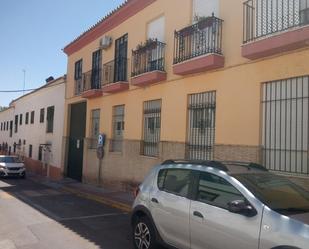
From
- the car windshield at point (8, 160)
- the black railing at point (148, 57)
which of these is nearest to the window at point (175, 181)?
the black railing at point (148, 57)

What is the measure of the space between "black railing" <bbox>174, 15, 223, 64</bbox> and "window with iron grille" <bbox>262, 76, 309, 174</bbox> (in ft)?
7.39

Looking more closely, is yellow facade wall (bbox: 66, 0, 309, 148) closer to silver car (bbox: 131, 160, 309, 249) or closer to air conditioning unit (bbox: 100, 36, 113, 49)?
air conditioning unit (bbox: 100, 36, 113, 49)

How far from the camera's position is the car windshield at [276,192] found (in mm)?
4598

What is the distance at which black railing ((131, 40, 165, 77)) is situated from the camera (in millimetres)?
13344

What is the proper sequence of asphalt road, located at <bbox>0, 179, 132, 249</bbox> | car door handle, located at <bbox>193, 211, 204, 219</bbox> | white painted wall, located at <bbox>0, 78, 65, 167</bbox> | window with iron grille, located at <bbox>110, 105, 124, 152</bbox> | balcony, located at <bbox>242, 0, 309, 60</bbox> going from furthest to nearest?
white painted wall, located at <bbox>0, 78, 65, 167</bbox>
window with iron grille, located at <bbox>110, 105, 124, 152</bbox>
balcony, located at <bbox>242, 0, 309, 60</bbox>
asphalt road, located at <bbox>0, 179, 132, 249</bbox>
car door handle, located at <bbox>193, 211, 204, 219</bbox>

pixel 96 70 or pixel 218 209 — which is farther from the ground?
pixel 96 70

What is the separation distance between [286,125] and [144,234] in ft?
14.1

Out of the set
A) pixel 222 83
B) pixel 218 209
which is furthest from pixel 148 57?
pixel 218 209

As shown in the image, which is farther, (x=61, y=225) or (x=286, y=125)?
(x=61, y=225)

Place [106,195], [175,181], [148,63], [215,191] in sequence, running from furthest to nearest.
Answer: [106,195], [148,63], [175,181], [215,191]

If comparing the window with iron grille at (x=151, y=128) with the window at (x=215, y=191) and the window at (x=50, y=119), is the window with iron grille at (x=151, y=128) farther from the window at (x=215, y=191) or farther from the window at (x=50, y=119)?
the window at (x=50, y=119)

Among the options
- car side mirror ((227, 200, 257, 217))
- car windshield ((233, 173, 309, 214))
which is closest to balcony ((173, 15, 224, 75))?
car windshield ((233, 173, 309, 214))

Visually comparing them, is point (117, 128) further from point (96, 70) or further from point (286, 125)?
point (286, 125)

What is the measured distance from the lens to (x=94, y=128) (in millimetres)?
18938
